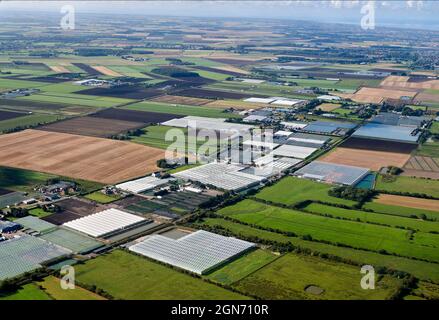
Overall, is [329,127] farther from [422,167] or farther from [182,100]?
[182,100]

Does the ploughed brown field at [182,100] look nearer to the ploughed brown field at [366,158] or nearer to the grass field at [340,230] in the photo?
the ploughed brown field at [366,158]

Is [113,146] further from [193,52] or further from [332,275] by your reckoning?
[193,52]

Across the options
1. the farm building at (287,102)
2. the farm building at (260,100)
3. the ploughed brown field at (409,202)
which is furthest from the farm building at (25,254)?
the farm building at (260,100)

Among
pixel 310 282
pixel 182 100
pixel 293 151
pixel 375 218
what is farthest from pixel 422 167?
pixel 182 100

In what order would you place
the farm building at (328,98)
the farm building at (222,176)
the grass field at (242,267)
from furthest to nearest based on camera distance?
the farm building at (328,98), the farm building at (222,176), the grass field at (242,267)

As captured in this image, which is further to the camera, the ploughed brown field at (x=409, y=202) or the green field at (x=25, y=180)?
the green field at (x=25, y=180)

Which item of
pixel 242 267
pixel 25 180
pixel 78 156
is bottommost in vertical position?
pixel 242 267
